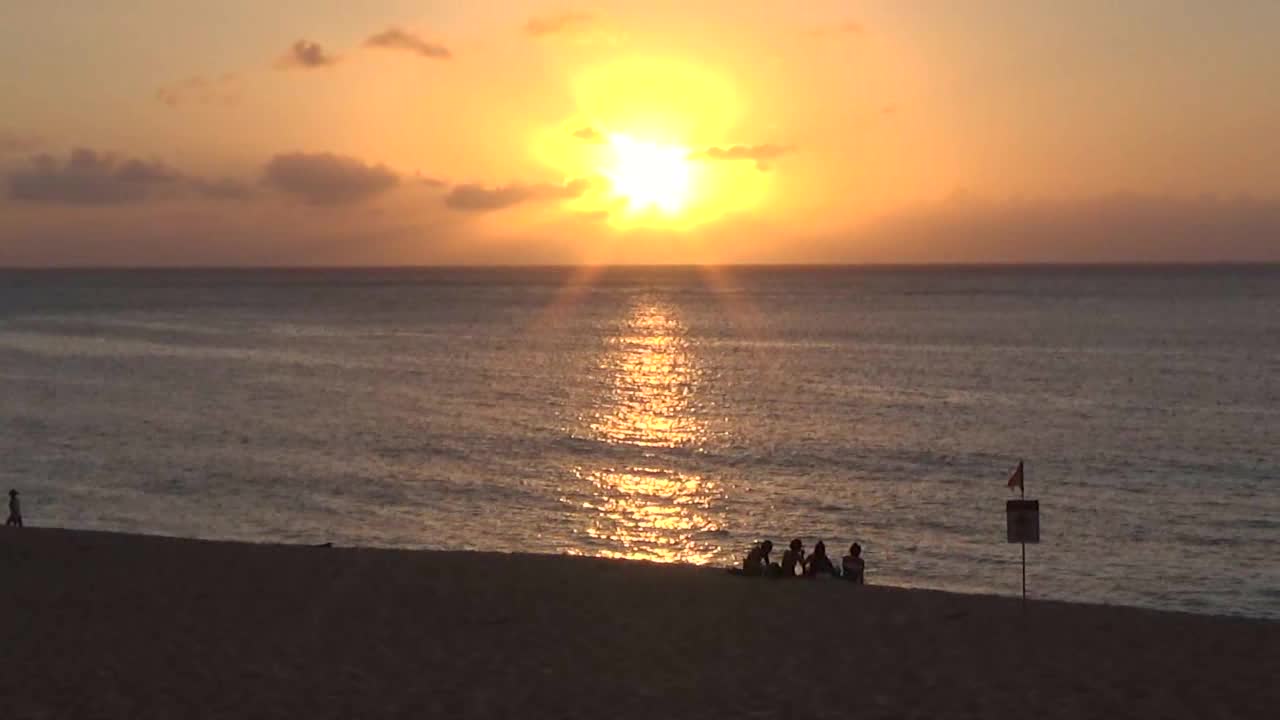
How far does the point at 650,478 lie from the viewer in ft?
138

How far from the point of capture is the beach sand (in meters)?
12.9

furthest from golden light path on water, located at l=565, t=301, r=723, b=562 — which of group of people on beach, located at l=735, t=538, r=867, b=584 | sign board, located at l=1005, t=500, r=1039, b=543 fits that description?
sign board, located at l=1005, t=500, r=1039, b=543

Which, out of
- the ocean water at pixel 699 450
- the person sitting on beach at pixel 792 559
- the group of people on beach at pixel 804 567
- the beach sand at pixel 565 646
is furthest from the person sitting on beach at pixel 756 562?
the ocean water at pixel 699 450

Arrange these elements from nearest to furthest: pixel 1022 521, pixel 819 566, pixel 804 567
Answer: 1. pixel 1022 521
2. pixel 819 566
3. pixel 804 567

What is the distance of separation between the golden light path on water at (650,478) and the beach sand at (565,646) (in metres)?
12.5

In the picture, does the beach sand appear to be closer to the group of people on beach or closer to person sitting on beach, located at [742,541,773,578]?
person sitting on beach, located at [742,541,773,578]

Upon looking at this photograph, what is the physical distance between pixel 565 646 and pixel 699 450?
3312 cm

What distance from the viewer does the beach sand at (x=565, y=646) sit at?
12.9 metres

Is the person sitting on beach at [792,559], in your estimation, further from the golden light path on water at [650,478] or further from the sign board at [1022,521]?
the golden light path on water at [650,478]

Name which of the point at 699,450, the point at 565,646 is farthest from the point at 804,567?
the point at 699,450

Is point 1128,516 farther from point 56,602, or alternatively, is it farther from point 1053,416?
point 56,602

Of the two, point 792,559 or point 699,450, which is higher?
point 792,559

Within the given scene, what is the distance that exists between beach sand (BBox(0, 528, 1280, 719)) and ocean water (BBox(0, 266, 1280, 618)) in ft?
36.5

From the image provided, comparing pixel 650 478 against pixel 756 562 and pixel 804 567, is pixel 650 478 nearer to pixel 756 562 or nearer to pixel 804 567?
pixel 804 567
